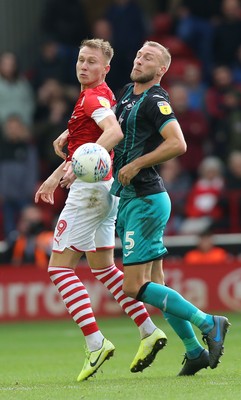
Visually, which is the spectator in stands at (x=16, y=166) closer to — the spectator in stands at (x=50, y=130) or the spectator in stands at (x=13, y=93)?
the spectator in stands at (x=50, y=130)

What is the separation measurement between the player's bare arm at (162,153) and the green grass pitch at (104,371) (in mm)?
1499

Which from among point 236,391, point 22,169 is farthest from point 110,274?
point 22,169

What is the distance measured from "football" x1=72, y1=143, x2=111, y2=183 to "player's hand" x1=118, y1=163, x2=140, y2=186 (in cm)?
11

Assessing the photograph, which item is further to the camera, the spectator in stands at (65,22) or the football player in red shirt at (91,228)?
the spectator in stands at (65,22)

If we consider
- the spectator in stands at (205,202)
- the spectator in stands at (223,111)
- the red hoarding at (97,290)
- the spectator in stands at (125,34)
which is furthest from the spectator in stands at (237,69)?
the red hoarding at (97,290)

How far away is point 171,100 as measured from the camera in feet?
55.7

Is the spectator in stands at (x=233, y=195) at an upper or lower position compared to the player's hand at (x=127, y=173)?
lower

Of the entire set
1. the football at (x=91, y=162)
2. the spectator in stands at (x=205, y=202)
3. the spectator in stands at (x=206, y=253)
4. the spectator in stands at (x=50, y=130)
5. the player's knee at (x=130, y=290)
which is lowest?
the spectator in stands at (x=206, y=253)

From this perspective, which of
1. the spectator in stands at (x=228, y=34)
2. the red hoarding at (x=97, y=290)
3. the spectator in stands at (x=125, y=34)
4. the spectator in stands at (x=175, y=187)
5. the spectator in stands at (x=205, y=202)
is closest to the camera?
the red hoarding at (x=97, y=290)

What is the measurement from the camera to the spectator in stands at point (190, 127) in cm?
1697

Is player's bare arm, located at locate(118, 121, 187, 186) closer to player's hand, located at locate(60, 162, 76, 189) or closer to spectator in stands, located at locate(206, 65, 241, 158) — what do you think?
player's hand, located at locate(60, 162, 76, 189)

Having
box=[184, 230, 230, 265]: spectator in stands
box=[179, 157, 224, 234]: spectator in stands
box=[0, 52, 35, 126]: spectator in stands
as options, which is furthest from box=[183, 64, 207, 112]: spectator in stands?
box=[184, 230, 230, 265]: spectator in stands

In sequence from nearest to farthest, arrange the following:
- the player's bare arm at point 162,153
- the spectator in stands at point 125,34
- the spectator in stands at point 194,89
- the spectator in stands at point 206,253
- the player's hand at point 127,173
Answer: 1. the player's bare arm at point 162,153
2. the player's hand at point 127,173
3. the spectator in stands at point 206,253
4. the spectator in stands at point 194,89
5. the spectator in stands at point 125,34

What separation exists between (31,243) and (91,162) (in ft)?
25.7
